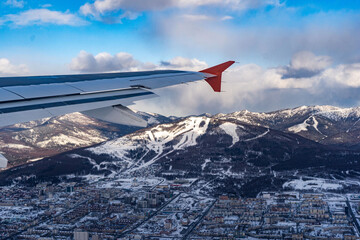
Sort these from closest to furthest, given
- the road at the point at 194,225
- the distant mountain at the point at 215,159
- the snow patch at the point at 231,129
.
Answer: the road at the point at 194,225 → the distant mountain at the point at 215,159 → the snow patch at the point at 231,129

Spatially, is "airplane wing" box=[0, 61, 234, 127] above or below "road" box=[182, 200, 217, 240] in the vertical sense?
above

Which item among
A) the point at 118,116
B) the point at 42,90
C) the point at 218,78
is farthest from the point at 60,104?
the point at 218,78

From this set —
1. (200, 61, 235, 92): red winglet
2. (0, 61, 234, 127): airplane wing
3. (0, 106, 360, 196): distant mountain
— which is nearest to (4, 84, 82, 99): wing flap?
(0, 61, 234, 127): airplane wing

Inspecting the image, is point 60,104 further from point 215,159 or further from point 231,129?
point 231,129

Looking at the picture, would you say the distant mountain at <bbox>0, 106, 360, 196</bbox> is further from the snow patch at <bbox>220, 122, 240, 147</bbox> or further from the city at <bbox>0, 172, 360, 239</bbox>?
the city at <bbox>0, 172, 360, 239</bbox>

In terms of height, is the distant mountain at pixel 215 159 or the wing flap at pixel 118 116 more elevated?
the wing flap at pixel 118 116

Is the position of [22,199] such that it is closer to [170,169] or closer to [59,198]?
[59,198]

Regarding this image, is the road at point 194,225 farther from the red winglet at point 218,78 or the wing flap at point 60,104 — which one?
the wing flap at point 60,104

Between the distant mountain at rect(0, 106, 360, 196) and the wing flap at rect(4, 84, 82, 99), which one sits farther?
the distant mountain at rect(0, 106, 360, 196)

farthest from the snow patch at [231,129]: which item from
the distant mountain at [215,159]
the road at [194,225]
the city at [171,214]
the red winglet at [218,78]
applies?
the red winglet at [218,78]
